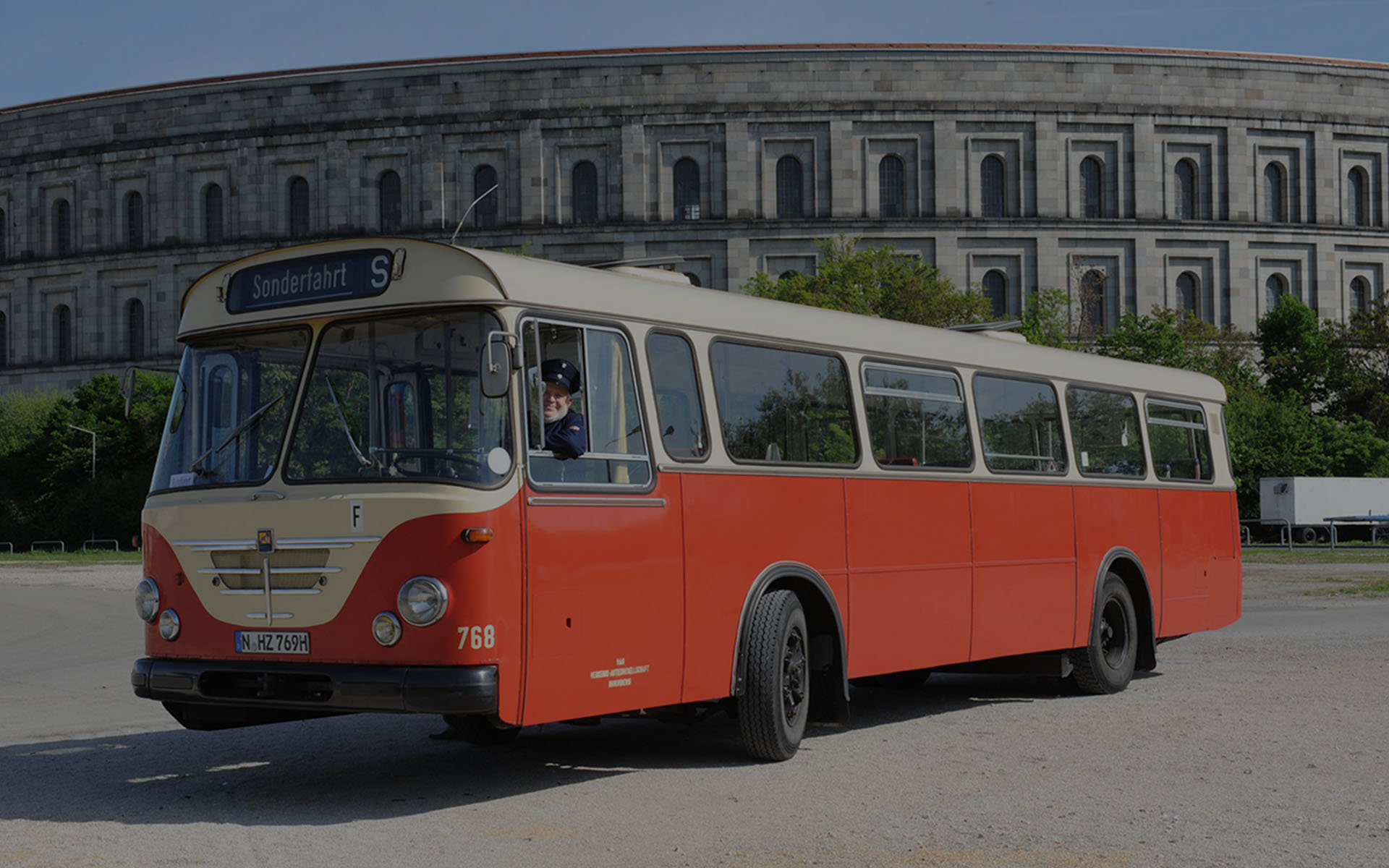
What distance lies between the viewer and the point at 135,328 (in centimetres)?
8256

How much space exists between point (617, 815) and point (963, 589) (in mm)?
4465

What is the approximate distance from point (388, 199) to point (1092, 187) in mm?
32720

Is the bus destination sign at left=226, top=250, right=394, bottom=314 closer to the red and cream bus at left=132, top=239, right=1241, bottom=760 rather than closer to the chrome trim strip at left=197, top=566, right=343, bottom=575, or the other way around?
the red and cream bus at left=132, top=239, right=1241, bottom=760

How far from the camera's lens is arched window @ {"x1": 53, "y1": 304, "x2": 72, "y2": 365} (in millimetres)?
84125

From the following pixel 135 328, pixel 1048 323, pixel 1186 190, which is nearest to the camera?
pixel 1048 323

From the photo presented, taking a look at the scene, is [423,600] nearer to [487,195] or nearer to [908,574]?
[908,574]

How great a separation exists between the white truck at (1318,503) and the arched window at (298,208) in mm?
45481

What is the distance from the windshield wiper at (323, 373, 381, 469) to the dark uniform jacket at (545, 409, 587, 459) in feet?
2.85

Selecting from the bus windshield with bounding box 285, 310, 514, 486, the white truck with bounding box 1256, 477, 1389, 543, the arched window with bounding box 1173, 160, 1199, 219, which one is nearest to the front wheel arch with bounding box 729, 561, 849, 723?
the bus windshield with bounding box 285, 310, 514, 486

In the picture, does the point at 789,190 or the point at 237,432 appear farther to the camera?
the point at 789,190

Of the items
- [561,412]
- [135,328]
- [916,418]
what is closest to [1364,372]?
[135,328]

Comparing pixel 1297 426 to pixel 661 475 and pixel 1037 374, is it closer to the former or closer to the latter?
pixel 1037 374

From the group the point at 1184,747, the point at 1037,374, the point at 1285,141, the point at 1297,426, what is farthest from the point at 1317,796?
the point at 1285,141

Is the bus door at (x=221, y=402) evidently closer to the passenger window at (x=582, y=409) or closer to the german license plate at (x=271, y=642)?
the german license plate at (x=271, y=642)
